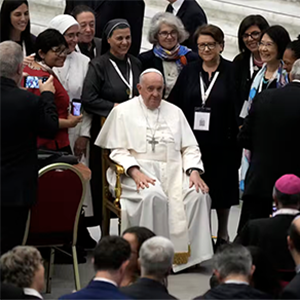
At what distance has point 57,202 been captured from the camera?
731cm

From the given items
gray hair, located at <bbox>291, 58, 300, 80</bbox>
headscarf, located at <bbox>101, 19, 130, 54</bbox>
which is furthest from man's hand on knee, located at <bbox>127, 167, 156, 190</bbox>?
gray hair, located at <bbox>291, 58, 300, 80</bbox>

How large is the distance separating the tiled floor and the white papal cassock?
4.5 inches

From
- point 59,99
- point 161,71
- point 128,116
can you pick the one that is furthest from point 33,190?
point 161,71

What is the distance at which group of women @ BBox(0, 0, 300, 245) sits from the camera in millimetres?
8688

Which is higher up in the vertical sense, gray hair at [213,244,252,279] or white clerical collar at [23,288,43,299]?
gray hair at [213,244,252,279]

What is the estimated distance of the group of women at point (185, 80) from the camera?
8.69 metres

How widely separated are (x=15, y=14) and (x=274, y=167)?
266 centimetres

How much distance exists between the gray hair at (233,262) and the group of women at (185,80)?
3.33 metres

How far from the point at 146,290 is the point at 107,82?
378cm

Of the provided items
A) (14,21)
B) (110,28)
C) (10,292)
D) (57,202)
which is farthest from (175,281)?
(10,292)

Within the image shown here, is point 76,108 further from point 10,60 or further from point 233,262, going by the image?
point 233,262

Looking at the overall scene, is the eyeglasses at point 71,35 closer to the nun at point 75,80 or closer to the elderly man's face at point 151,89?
the nun at point 75,80

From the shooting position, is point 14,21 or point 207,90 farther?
point 207,90

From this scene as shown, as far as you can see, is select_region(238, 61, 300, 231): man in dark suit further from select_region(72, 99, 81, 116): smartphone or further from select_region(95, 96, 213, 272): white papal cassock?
select_region(72, 99, 81, 116): smartphone
